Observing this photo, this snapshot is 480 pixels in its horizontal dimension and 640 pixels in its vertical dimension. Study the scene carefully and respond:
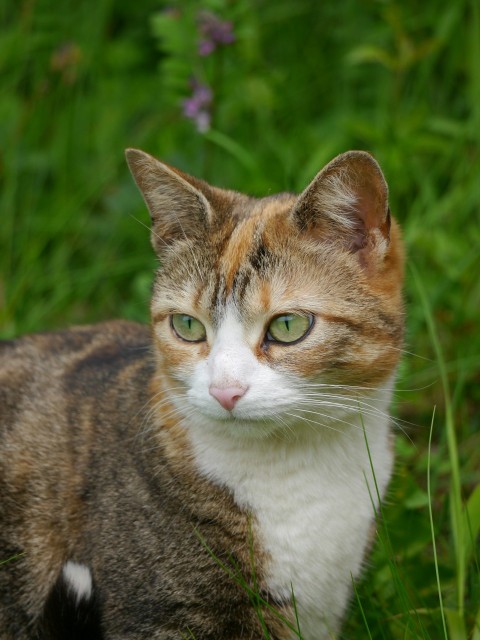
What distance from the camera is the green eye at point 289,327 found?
7.70ft

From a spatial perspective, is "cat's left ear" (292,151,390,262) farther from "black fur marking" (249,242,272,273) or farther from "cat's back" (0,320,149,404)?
"cat's back" (0,320,149,404)

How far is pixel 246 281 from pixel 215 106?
1824 mm

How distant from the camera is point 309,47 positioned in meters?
5.30

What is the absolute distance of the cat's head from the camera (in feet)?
7.57

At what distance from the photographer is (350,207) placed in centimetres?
243

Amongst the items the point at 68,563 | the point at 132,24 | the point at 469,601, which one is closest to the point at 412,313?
the point at 469,601

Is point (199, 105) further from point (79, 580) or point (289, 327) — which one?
point (79, 580)

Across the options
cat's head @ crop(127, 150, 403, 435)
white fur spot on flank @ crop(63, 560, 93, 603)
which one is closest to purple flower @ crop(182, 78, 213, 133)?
cat's head @ crop(127, 150, 403, 435)

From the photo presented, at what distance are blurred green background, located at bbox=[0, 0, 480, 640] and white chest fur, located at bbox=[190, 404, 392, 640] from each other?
71 cm

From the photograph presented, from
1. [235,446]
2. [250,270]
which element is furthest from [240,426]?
[250,270]

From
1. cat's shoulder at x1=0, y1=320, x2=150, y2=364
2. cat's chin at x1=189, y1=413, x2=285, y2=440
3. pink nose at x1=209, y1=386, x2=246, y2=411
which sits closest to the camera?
pink nose at x1=209, y1=386, x2=246, y2=411

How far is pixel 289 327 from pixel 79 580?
2.89ft

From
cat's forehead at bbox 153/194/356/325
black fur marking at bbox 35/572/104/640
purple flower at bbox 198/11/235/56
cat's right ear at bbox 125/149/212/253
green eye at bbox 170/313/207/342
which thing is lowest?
black fur marking at bbox 35/572/104/640

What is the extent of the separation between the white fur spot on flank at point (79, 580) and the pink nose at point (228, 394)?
635 mm
